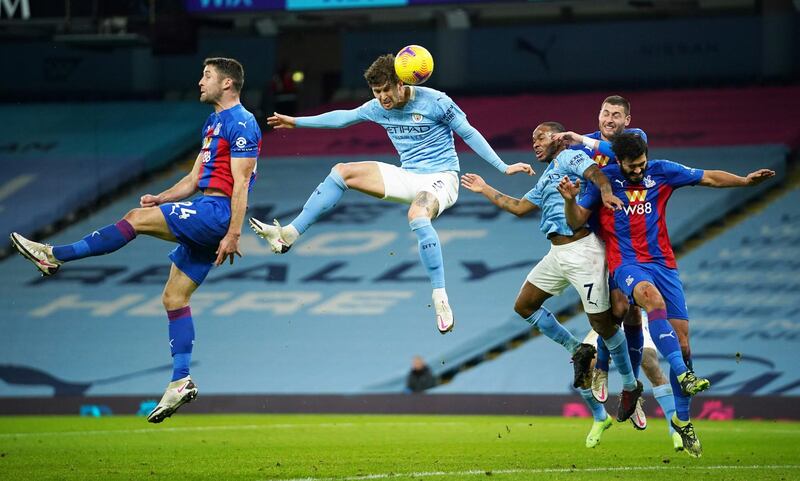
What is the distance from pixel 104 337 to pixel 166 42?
6.74 m

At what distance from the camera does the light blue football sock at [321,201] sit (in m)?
12.0

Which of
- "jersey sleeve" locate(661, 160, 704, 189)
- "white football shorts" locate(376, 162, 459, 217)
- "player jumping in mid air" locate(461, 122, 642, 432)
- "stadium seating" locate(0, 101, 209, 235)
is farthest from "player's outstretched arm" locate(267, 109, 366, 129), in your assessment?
"stadium seating" locate(0, 101, 209, 235)

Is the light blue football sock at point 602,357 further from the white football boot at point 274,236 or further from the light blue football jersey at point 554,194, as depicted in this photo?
the white football boot at point 274,236

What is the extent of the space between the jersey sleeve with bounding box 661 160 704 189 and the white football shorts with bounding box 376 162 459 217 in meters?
1.98

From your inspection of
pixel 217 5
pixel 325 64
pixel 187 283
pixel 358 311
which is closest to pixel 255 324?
pixel 358 311

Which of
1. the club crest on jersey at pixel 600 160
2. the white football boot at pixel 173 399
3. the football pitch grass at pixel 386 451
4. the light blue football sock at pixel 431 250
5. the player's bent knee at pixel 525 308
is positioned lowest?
the football pitch grass at pixel 386 451

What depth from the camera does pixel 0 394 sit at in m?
24.4

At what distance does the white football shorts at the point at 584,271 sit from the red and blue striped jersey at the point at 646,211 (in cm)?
48

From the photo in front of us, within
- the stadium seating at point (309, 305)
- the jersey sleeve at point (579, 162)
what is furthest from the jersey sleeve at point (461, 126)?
the stadium seating at point (309, 305)

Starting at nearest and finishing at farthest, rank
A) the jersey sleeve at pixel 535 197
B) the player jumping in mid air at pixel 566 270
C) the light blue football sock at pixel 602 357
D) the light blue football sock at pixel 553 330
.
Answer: the player jumping in mid air at pixel 566 270
the jersey sleeve at pixel 535 197
the light blue football sock at pixel 553 330
the light blue football sock at pixel 602 357

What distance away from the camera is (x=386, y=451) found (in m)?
13.9

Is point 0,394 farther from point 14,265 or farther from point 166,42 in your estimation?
point 166,42

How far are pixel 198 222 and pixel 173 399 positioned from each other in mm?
1523

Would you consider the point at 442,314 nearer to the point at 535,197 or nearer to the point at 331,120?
the point at 535,197
